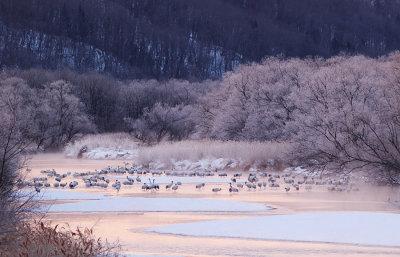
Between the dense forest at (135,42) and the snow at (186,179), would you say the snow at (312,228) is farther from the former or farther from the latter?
the dense forest at (135,42)

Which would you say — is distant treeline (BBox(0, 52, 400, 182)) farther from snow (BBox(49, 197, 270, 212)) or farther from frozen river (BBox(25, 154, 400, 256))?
snow (BBox(49, 197, 270, 212))

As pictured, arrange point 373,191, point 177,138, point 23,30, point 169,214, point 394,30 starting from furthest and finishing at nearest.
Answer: point 394,30 < point 23,30 < point 177,138 < point 373,191 < point 169,214

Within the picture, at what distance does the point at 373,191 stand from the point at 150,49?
518 ft

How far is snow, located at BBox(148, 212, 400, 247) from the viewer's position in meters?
16.7

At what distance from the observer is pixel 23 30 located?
579 ft

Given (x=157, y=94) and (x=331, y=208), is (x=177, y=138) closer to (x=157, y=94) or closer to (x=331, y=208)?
(x=157, y=94)

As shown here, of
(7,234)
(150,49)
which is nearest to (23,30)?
(150,49)

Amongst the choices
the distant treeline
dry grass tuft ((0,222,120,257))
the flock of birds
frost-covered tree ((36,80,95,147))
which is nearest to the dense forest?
the distant treeline

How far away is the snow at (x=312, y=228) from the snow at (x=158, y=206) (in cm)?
306

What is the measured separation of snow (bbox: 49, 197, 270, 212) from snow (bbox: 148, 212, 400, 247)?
3063 mm

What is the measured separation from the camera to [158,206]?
23234 mm

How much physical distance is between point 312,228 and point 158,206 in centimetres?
684

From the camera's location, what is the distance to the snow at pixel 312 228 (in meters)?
16.7

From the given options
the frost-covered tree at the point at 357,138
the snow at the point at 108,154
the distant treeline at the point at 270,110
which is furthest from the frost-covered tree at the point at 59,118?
the frost-covered tree at the point at 357,138
